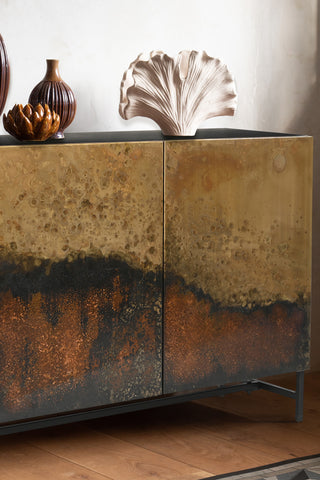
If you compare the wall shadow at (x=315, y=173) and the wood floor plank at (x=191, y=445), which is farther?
the wall shadow at (x=315, y=173)

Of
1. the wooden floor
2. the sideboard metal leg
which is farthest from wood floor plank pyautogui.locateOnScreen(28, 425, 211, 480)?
the sideboard metal leg

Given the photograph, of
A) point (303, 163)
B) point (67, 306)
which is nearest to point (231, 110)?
point (303, 163)

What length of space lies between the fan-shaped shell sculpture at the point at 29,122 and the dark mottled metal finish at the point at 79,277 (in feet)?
0.26

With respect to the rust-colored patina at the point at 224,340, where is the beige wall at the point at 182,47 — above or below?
above

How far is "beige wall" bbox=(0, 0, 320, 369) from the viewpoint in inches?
135

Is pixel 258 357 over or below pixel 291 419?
over

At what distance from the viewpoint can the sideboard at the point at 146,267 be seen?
112 inches

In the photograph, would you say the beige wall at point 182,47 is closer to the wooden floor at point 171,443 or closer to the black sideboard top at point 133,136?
the black sideboard top at point 133,136

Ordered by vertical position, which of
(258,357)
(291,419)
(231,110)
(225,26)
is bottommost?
(291,419)

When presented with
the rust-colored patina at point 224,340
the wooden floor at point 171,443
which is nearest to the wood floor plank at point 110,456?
the wooden floor at point 171,443

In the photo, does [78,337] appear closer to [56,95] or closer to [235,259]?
[235,259]

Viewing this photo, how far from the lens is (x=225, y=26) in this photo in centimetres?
388

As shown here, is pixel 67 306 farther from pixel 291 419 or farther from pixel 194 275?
pixel 291 419

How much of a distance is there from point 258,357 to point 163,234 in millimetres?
675
